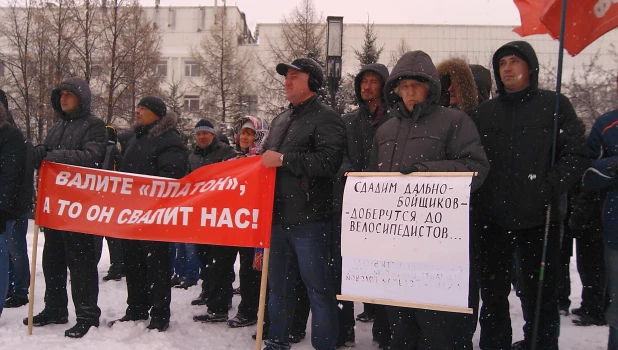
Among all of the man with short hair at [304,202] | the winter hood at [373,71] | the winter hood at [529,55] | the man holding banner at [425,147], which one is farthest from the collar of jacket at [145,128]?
the winter hood at [529,55]

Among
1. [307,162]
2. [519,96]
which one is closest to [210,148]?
[307,162]

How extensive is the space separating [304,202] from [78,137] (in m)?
2.32

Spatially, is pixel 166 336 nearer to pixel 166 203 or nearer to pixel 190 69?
pixel 166 203

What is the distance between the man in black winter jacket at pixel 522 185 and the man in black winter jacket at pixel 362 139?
88 centimetres

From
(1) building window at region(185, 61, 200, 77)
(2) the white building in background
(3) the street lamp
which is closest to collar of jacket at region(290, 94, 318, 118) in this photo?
(3) the street lamp

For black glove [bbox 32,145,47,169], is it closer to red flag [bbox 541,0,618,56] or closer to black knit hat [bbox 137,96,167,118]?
black knit hat [bbox 137,96,167,118]

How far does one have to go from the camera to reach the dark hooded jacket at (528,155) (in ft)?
11.8

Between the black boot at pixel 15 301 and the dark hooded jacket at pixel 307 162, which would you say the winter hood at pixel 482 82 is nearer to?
the dark hooded jacket at pixel 307 162

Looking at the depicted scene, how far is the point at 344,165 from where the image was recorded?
4.61 m

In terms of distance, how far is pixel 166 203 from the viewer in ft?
15.6

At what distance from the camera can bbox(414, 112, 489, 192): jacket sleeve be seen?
3399mm

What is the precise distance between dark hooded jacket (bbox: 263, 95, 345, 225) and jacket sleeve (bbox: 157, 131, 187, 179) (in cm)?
123

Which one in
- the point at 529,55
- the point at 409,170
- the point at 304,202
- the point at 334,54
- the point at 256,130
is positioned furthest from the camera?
the point at 334,54

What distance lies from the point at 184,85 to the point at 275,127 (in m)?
38.8
